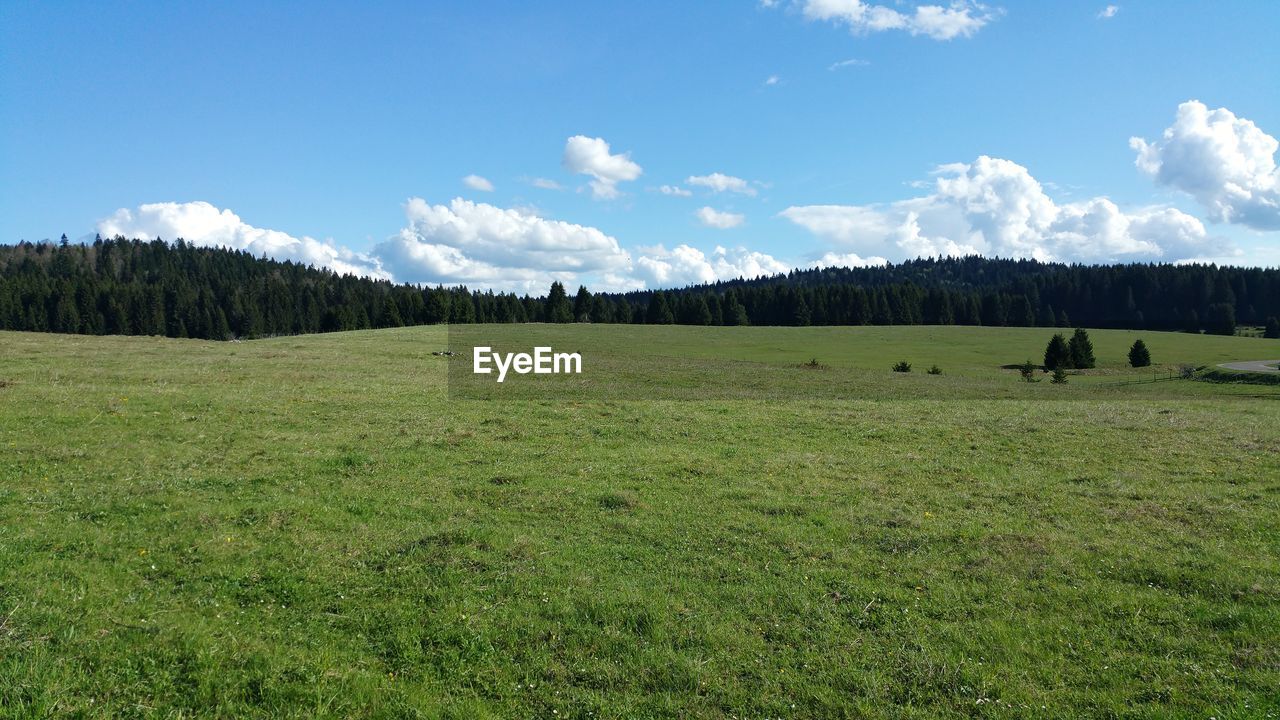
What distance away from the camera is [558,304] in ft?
534

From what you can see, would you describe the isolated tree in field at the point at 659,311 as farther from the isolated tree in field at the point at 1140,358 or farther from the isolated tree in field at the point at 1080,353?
the isolated tree in field at the point at 1140,358

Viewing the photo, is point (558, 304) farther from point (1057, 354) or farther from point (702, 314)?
point (1057, 354)

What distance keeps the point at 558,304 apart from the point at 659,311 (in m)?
24.5

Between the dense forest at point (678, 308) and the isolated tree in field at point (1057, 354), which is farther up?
the dense forest at point (678, 308)

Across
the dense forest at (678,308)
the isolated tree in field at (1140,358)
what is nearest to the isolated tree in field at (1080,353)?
the isolated tree in field at (1140,358)

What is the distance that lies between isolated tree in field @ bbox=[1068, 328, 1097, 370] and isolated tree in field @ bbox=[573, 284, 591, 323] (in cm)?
10567

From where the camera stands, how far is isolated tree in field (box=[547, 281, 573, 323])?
162250 mm

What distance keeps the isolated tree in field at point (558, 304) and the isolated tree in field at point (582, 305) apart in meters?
2.76

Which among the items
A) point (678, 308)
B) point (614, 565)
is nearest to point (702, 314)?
point (678, 308)

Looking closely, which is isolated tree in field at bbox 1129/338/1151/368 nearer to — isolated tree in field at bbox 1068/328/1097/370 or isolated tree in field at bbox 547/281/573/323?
isolated tree in field at bbox 1068/328/1097/370

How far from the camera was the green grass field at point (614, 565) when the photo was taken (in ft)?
24.7

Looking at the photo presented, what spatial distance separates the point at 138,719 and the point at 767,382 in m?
42.1

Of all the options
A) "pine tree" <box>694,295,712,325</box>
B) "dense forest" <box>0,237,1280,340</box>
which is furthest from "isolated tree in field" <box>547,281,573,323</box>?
"pine tree" <box>694,295,712,325</box>

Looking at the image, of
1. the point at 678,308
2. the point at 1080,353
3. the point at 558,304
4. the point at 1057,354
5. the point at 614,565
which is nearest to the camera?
the point at 614,565
